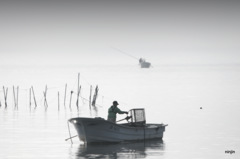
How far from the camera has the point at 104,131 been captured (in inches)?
1705

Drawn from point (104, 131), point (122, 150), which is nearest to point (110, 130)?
point (104, 131)

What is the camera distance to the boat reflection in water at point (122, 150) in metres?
40.8

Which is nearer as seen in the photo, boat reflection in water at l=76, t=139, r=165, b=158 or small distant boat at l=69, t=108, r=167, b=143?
boat reflection in water at l=76, t=139, r=165, b=158

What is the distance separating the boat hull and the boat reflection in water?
389mm

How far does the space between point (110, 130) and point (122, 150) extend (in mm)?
1604

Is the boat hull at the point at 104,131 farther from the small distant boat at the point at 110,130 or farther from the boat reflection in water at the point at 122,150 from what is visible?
the boat reflection in water at the point at 122,150

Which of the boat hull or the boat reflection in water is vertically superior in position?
the boat hull

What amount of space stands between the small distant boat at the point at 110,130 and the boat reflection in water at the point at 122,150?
0.36 metres

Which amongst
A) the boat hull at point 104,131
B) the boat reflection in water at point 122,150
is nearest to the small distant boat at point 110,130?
the boat hull at point 104,131

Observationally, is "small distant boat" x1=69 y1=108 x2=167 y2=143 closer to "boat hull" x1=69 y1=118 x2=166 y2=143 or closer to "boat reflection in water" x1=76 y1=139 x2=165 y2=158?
"boat hull" x1=69 y1=118 x2=166 y2=143

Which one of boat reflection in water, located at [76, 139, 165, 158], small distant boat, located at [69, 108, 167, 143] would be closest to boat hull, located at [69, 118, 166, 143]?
small distant boat, located at [69, 108, 167, 143]

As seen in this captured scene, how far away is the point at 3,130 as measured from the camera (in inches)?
2135

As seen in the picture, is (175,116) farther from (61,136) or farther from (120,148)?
(120,148)

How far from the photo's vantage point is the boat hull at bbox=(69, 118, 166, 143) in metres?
42.7
